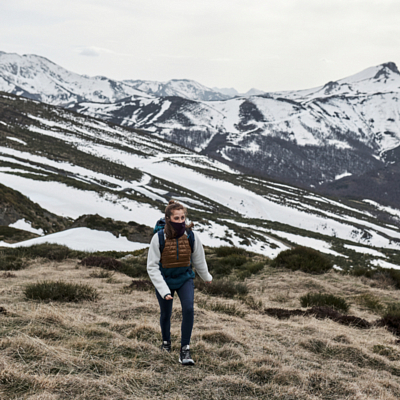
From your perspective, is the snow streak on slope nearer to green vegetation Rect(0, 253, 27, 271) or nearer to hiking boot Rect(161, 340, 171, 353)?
green vegetation Rect(0, 253, 27, 271)

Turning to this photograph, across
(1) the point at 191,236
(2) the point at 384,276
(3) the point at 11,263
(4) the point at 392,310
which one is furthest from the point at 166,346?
(2) the point at 384,276

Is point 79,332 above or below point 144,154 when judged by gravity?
below

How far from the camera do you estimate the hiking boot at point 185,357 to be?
4125 millimetres

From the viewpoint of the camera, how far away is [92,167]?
70.9 metres

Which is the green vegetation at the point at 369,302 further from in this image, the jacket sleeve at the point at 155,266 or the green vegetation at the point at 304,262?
the jacket sleeve at the point at 155,266

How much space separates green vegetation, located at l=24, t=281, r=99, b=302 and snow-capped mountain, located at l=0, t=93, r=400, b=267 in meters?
11.9

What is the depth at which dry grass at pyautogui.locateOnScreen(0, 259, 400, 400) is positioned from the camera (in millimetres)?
3475

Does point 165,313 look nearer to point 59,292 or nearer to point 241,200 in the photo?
point 59,292

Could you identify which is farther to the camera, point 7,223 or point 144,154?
point 144,154

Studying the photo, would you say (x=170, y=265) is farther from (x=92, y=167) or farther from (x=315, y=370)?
(x=92, y=167)

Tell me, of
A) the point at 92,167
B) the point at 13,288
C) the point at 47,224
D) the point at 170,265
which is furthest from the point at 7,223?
the point at 92,167

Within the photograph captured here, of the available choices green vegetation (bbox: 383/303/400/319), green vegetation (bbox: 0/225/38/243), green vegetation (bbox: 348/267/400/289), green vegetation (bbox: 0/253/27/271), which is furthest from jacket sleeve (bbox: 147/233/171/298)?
green vegetation (bbox: 0/225/38/243)

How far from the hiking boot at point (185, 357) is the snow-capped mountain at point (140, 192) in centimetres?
1571

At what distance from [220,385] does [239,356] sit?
86 centimetres
